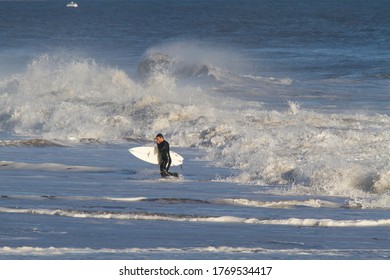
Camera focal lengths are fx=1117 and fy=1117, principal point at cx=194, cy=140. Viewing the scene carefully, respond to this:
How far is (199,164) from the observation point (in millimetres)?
20016

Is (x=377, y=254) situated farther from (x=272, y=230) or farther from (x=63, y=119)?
(x=63, y=119)

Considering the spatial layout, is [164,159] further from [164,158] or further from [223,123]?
[223,123]

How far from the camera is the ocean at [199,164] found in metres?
12.3

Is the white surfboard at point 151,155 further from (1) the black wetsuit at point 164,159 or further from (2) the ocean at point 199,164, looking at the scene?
(1) the black wetsuit at point 164,159

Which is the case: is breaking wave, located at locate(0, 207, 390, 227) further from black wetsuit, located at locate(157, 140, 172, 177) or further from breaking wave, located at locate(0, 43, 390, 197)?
black wetsuit, located at locate(157, 140, 172, 177)

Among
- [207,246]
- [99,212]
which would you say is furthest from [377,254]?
→ [99,212]

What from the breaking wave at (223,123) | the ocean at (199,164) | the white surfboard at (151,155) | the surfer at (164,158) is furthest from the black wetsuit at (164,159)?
the breaking wave at (223,123)

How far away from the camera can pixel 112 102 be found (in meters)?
30.2

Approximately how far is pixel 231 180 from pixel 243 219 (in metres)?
3.90

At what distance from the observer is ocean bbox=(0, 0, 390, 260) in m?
12.3

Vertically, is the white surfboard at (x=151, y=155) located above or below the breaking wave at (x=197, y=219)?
above

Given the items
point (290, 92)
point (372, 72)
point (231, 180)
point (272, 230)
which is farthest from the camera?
point (372, 72)

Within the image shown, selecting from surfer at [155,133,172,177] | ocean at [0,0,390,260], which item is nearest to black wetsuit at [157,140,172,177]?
surfer at [155,133,172,177]

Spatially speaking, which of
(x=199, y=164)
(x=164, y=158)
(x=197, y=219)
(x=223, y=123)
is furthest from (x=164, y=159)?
(x=223, y=123)
